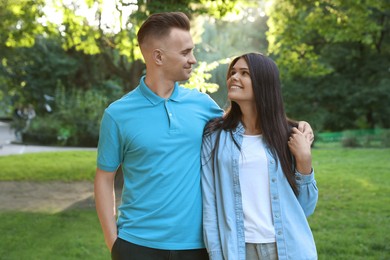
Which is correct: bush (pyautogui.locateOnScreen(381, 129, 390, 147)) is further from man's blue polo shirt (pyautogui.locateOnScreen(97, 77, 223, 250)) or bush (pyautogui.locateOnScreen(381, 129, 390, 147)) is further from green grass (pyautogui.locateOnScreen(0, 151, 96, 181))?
man's blue polo shirt (pyautogui.locateOnScreen(97, 77, 223, 250))

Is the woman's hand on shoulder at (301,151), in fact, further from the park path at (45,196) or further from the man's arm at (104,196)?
the park path at (45,196)

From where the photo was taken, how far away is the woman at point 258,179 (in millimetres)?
2660

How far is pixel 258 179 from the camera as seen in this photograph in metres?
2.68

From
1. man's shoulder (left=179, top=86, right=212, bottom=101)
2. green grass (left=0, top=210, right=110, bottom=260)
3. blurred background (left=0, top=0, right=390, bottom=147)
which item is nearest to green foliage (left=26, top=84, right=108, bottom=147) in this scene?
blurred background (left=0, top=0, right=390, bottom=147)

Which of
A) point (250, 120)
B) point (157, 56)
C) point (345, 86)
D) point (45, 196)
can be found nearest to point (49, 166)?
point (45, 196)

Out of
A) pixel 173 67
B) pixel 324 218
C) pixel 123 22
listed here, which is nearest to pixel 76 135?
pixel 123 22

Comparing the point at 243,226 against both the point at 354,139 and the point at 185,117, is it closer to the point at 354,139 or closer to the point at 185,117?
the point at 185,117

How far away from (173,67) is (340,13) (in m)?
12.2

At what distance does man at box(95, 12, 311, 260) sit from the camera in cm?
269

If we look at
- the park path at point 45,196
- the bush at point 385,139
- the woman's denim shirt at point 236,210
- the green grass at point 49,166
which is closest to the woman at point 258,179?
the woman's denim shirt at point 236,210

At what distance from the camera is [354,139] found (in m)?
25.5

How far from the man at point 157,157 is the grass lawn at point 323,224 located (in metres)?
4.17

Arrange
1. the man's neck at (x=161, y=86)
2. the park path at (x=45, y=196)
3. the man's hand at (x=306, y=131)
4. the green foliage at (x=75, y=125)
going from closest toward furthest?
the man's hand at (x=306, y=131), the man's neck at (x=161, y=86), the park path at (x=45, y=196), the green foliage at (x=75, y=125)

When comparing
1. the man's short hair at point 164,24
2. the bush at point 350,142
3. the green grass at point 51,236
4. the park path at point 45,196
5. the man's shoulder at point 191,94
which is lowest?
the bush at point 350,142
